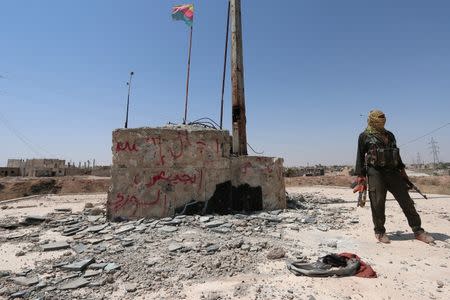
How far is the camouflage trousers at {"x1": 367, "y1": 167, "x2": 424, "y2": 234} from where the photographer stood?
4492 mm

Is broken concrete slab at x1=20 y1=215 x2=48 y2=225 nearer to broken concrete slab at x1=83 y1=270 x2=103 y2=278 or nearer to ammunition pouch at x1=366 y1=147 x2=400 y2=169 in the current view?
broken concrete slab at x1=83 y1=270 x2=103 y2=278

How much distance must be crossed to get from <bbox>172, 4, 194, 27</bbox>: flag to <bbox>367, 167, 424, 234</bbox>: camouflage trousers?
8567mm

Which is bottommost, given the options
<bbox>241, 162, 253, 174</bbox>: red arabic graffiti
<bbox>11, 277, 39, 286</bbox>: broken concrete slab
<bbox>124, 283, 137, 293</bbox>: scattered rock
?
<bbox>11, 277, 39, 286</bbox>: broken concrete slab

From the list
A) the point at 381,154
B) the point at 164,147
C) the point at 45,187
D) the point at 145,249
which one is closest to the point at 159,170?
the point at 164,147

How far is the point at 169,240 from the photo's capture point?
470 centimetres

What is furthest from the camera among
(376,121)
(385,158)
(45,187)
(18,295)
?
(45,187)

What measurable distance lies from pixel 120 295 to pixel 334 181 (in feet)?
64.5

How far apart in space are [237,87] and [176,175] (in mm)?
2898

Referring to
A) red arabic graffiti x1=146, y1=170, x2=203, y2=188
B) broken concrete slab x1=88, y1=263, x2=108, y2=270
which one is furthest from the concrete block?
broken concrete slab x1=88, y1=263, x2=108, y2=270

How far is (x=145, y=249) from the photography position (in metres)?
4.28

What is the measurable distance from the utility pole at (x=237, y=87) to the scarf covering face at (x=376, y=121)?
3475 millimetres

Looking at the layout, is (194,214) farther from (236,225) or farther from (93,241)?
(93,241)

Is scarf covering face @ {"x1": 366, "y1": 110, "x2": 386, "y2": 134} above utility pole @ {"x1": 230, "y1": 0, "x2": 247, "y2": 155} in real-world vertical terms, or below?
below

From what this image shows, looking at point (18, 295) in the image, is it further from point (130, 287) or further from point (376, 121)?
point (376, 121)
